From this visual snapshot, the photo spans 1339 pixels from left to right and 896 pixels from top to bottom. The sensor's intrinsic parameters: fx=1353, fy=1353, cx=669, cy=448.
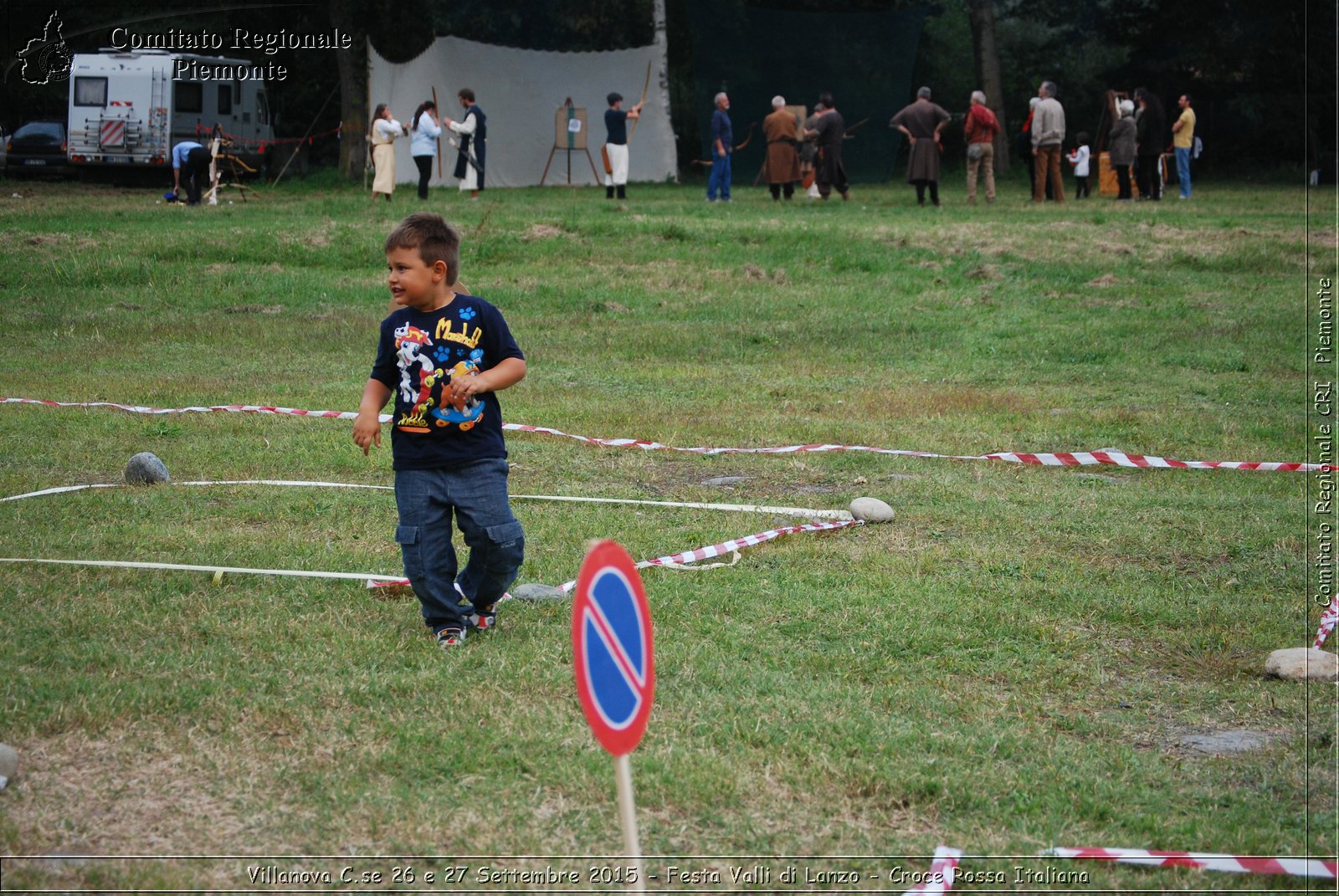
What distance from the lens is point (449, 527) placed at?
5.01 meters

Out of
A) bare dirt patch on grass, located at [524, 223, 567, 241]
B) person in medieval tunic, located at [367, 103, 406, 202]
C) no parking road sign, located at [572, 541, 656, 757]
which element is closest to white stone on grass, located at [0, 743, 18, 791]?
no parking road sign, located at [572, 541, 656, 757]

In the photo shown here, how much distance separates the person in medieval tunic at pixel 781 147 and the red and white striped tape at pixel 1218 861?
2225 centimetres

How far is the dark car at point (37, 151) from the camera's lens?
33.8 meters

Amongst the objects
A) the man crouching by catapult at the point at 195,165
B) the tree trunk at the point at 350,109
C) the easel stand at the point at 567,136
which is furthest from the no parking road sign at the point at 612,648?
the tree trunk at the point at 350,109

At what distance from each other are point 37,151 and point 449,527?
33404 millimetres

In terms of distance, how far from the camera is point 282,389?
1099 cm

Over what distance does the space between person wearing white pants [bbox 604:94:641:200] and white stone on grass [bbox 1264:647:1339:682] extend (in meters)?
21.3

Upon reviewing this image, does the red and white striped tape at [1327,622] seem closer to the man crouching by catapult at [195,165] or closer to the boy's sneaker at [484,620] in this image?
the boy's sneaker at [484,620]

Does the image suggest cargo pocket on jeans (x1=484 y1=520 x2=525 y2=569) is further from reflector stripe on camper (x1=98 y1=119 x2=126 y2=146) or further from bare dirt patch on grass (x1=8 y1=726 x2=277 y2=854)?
reflector stripe on camper (x1=98 y1=119 x2=126 y2=146)

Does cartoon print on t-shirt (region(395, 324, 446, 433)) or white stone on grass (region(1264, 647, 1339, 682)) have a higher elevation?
cartoon print on t-shirt (region(395, 324, 446, 433))

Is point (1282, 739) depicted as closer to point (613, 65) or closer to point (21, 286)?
point (21, 286)

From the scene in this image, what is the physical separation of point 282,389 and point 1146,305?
31.4 ft

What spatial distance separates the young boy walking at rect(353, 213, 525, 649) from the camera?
4910mm


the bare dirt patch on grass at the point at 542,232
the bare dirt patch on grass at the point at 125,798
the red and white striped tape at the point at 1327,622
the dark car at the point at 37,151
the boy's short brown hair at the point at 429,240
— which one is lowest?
the bare dirt patch on grass at the point at 125,798
